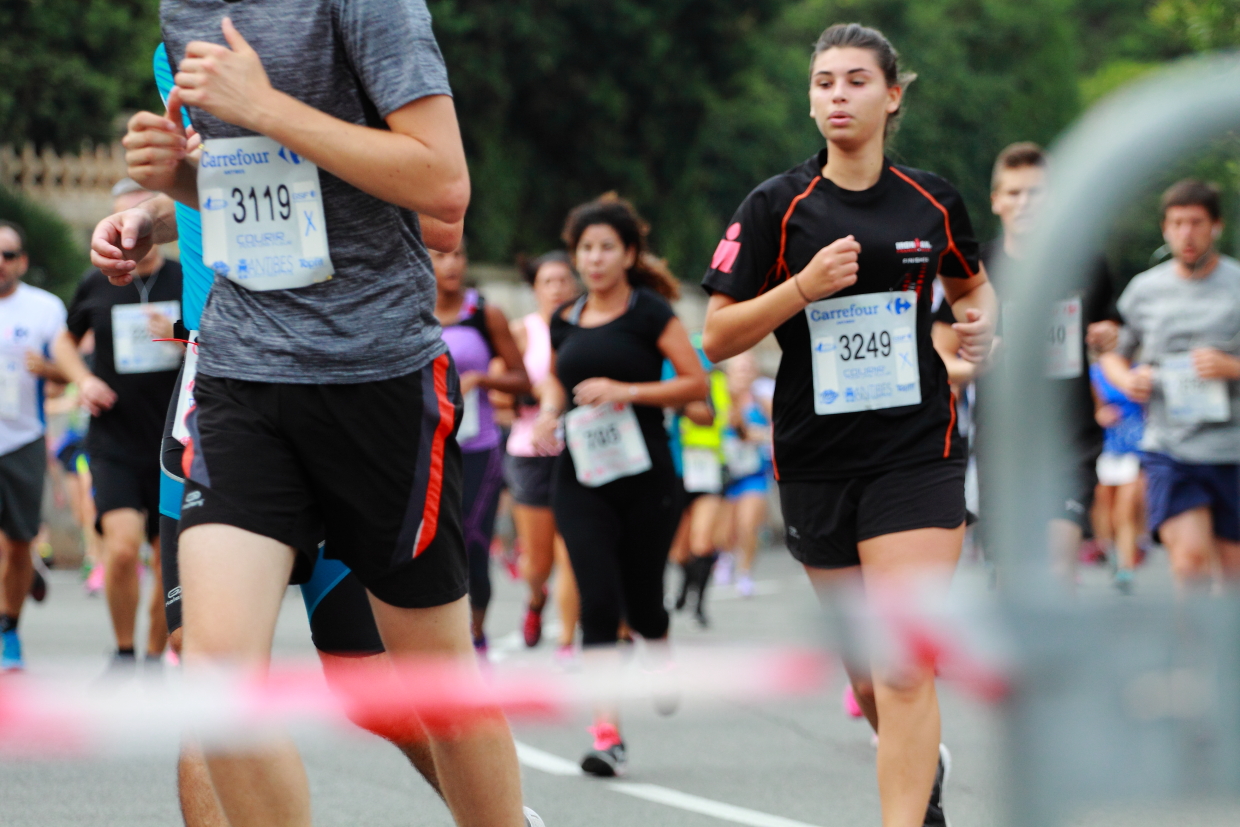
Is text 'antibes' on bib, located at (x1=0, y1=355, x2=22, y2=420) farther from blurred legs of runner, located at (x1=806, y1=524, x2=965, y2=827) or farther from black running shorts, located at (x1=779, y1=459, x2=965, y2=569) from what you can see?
blurred legs of runner, located at (x1=806, y1=524, x2=965, y2=827)

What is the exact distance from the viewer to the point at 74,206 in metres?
29.5

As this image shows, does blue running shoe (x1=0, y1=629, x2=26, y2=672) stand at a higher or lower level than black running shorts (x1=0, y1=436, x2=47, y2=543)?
lower

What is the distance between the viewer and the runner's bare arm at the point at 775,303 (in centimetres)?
400

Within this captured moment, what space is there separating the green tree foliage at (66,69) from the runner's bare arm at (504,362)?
19.6m

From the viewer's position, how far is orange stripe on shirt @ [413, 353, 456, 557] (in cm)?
305

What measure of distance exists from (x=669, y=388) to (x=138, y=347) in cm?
256

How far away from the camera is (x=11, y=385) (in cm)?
875

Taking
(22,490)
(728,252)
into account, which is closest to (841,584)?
(728,252)

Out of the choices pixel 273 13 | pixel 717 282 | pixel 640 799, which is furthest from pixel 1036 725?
pixel 640 799

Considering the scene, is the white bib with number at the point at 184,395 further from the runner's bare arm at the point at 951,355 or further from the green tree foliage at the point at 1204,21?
the green tree foliage at the point at 1204,21

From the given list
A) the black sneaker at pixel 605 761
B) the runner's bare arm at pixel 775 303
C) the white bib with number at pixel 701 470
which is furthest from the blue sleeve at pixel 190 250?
the white bib with number at pixel 701 470

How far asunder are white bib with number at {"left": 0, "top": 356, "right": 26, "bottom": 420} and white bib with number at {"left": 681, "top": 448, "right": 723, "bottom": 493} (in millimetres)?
5232

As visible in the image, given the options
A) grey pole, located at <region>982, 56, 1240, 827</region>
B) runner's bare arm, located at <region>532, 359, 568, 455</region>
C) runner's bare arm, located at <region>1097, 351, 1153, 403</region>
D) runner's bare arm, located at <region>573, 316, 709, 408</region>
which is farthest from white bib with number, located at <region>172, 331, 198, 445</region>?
runner's bare arm, located at <region>1097, 351, 1153, 403</region>

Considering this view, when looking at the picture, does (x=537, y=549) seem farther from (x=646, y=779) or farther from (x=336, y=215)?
(x=336, y=215)
